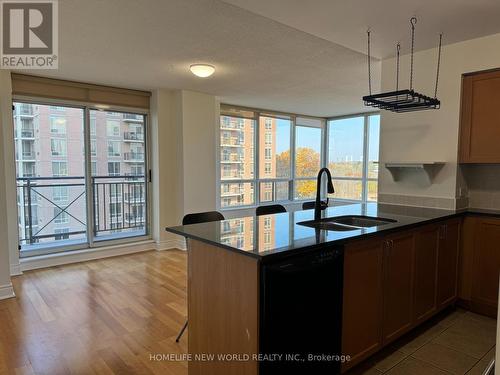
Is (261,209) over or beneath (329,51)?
beneath

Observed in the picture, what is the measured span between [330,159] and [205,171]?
151 inches

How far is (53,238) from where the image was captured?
481 centimetres

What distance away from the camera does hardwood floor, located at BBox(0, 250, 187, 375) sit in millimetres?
2254

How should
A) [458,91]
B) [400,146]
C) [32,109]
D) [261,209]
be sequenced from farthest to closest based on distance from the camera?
1. [32,109]
2. [400,146]
3. [261,209]
4. [458,91]

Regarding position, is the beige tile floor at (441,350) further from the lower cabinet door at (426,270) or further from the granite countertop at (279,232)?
the granite countertop at (279,232)

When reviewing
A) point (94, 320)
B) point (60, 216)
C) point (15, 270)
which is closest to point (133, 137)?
point (60, 216)

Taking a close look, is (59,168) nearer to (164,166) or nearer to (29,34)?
(164,166)

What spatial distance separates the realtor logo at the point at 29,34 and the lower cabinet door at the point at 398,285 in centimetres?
299

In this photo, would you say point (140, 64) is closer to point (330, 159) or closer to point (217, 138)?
point (217, 138)

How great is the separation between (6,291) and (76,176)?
192 centimetres

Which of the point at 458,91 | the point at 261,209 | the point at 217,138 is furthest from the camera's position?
the point at 217,138

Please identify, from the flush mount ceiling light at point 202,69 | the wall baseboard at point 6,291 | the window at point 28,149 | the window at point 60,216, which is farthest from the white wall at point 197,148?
the wall baseboard at point 6,291

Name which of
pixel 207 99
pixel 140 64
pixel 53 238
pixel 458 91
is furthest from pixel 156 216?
pixel 458 91

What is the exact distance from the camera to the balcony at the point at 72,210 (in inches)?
181
